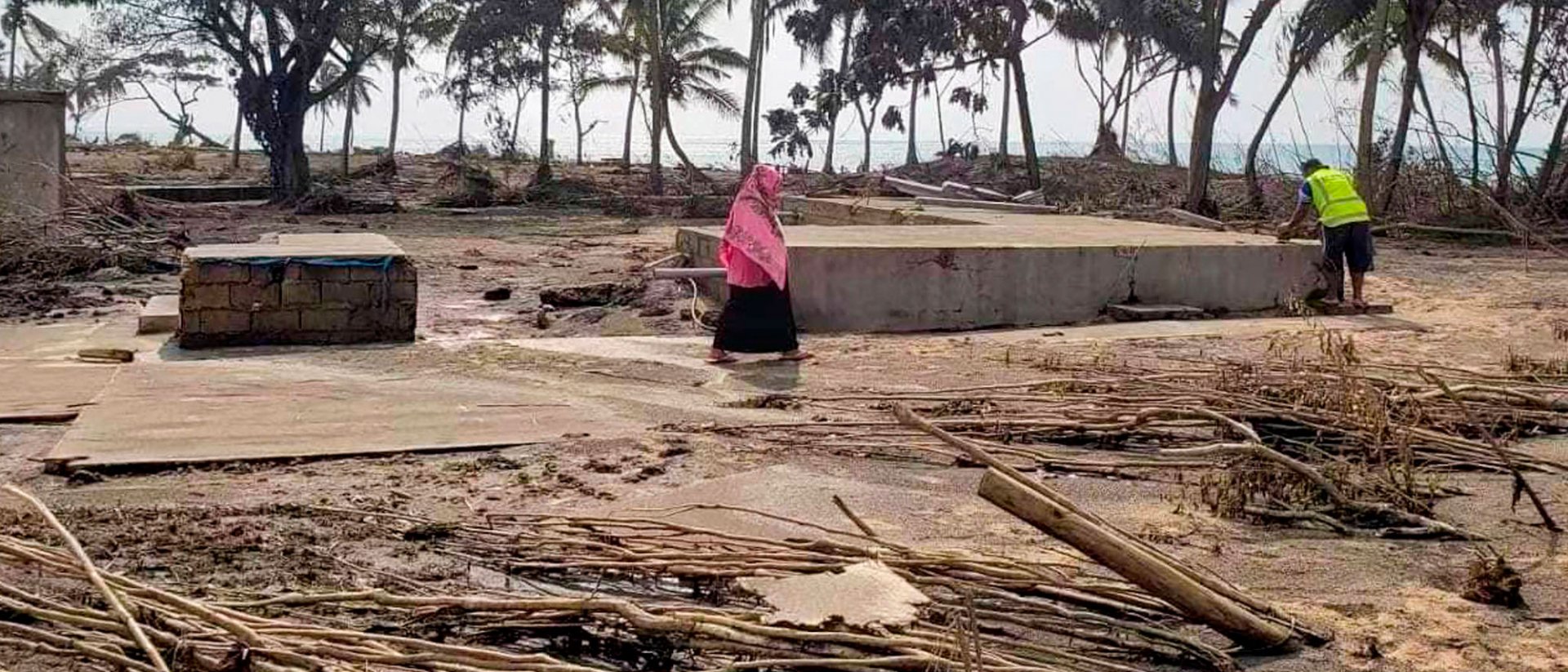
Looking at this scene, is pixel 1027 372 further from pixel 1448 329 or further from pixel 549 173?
pixel 549 173

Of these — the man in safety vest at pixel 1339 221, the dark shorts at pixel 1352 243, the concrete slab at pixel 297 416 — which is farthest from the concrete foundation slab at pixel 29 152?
the dark shorts at pixel 1352 243

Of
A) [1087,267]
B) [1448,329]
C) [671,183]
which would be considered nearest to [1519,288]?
[1448,329]

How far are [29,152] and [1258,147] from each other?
1795cm

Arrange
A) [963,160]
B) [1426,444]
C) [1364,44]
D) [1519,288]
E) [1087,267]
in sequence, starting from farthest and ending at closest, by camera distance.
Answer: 1. [963,160]
2. [1364,44]
3. [1519,288]
4. [1087,267]
5. [1426,444]

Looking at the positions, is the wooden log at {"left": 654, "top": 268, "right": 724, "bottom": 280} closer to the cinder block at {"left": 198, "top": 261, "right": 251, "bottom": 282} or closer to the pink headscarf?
the pink headscarf

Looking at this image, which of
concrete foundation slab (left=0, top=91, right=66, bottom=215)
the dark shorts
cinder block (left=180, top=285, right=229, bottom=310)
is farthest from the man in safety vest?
concrete foundation slab (left=0, top=91, right=66, bottom=215)

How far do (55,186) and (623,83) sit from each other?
27.4 meters

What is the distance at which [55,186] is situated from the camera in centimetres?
1499

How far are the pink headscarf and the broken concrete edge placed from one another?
9.34ft

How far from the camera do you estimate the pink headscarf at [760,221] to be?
8.66 meters

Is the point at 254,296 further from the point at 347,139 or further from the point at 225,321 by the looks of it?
the point at 347,139

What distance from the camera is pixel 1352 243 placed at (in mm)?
11445

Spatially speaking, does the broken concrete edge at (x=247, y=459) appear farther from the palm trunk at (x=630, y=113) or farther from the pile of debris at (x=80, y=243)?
the palm trunk at (x=630, y=113)

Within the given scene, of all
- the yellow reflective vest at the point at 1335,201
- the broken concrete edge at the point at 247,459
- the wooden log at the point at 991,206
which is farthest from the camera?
the wooden log at the point at 991,206
